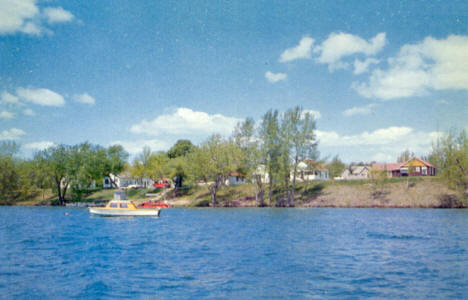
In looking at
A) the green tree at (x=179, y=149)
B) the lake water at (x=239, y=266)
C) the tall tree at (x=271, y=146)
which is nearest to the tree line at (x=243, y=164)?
the tall tree at (x=271, y=146)

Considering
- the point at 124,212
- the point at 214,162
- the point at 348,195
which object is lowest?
the point at 124,212

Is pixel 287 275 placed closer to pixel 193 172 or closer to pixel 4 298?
pixel 4 298

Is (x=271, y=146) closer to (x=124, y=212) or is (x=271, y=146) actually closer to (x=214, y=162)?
(x=214, y=162)

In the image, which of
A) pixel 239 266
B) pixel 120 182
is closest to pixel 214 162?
pixel 120 182

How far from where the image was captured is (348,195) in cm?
8200

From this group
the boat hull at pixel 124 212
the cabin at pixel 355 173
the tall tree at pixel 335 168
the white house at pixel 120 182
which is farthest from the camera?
the tall tree at pixel 335 168

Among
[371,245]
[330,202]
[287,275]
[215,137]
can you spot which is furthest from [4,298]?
[215,137]

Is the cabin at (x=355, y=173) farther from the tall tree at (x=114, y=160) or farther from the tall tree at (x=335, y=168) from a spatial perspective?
the tall tree at (x=114, y=160)

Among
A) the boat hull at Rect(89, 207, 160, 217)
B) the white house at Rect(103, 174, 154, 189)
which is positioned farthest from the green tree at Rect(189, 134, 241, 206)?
the white house at Rect(103, 174, 154, 189)

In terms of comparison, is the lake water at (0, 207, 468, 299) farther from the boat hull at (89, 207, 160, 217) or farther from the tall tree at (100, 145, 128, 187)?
the tall tree at (100, 145, 128, 187)

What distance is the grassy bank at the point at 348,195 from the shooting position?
73.8m

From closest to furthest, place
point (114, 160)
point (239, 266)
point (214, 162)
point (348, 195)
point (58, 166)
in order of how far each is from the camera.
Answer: point (239, 266)
point (348, 195)
point (214, 162)
point (58, 166)
point (114, 160)

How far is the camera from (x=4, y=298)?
47.1ft

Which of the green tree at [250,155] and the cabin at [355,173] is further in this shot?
Answer: the cabin at [355,173]
